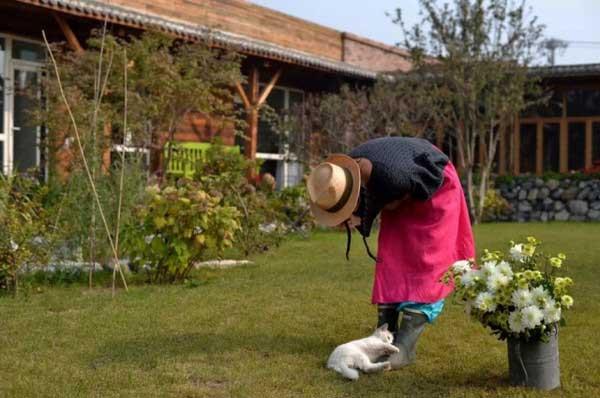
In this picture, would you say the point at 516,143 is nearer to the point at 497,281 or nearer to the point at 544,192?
the point at 544,192

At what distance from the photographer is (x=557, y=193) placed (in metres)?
17.3

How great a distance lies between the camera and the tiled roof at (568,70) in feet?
56.7

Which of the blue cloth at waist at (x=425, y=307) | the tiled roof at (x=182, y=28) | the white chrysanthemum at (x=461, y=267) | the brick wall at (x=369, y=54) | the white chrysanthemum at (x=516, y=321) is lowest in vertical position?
the blue cloth at waist at (x=425, y=307)

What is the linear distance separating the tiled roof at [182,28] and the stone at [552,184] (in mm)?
5132

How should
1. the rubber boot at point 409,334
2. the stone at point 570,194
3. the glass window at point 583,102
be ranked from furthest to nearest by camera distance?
the glass window at point 583,102, the stone at point 570,194, the rubber boot at point 409,334

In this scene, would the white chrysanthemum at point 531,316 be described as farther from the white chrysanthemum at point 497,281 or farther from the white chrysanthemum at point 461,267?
the white chrysanthemum at point 461,267

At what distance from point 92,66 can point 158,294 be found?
16.0 ft

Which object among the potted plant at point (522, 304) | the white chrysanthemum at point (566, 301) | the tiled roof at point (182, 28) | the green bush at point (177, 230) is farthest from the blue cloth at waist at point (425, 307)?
the tiled roof at point (182, 28)

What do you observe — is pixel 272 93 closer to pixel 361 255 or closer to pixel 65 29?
pixel 65 29

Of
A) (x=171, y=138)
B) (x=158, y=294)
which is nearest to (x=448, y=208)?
(x=158, y=294)

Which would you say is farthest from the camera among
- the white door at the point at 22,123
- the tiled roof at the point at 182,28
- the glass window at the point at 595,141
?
the glass window at the point at 595,141

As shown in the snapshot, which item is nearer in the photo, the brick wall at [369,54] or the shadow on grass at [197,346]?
the shadow on grass at [197,346]

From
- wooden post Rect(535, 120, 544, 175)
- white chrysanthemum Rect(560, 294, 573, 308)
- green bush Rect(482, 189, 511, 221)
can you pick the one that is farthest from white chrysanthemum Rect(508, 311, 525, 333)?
wooden post Rect(535, 120, 544, 175)

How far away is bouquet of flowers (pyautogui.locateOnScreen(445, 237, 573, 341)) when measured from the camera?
363cm
